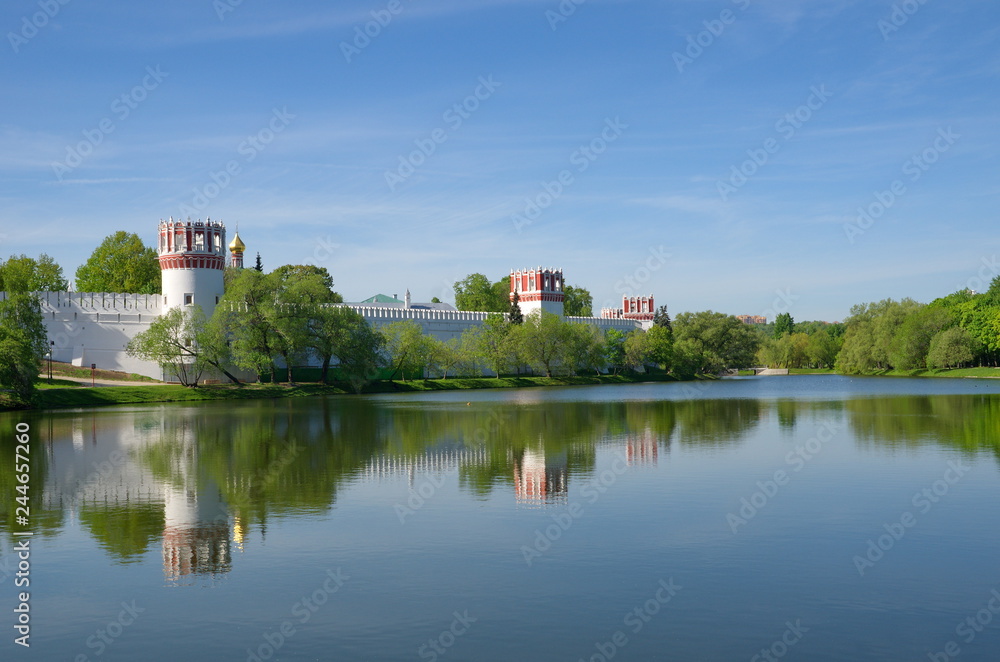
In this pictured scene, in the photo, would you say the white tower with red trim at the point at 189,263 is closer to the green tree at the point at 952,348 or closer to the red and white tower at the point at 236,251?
the red and white tower at the point at 236,251

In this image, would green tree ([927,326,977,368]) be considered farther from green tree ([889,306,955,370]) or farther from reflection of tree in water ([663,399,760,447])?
reflection of tree in water ([663,399,760,447])

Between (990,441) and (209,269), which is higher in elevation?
(209,269)

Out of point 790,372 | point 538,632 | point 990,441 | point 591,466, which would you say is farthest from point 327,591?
point 790,372

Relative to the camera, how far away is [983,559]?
32.9ft

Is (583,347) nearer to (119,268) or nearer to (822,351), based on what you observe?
(119,268)

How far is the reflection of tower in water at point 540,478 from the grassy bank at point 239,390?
26494 mm

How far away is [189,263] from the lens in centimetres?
5209

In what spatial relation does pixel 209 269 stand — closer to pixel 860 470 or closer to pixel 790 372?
pixel 860 470

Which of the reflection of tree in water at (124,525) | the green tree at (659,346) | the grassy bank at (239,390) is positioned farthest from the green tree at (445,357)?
the reflection of tree in water at (124,525)

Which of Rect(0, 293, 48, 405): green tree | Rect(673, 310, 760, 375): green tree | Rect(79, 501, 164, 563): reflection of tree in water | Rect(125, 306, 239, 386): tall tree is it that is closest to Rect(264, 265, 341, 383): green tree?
Rect(125, 306, 239, 386): tall tree

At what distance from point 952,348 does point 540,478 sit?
216 feet

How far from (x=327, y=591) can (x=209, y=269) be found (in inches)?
1828

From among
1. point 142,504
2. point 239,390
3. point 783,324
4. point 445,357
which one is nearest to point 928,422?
point 142,504

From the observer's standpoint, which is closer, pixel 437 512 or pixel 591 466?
pixel 437 512
